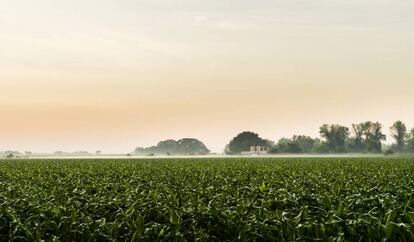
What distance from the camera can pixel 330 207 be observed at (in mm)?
Answer: 10984

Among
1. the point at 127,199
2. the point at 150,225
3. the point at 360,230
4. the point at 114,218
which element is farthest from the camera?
the point at 127,199

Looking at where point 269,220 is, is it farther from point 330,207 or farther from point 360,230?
point 330,207

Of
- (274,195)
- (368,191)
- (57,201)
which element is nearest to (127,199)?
(57,201)

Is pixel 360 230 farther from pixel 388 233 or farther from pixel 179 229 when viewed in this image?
pixel 179 229

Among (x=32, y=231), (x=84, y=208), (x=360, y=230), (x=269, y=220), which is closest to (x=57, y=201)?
(x=84, y=208)

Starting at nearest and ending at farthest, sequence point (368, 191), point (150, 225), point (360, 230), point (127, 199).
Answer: point (360, 230)
point (150, 225)
point (127, 199)
point (368, 191)

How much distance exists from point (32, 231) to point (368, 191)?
8.55 m

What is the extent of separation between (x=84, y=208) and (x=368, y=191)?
7.25m

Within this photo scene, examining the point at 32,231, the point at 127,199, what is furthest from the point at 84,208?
the point at 32,231

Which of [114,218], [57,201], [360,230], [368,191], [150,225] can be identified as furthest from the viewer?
[368,191]

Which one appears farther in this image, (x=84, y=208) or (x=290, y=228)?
(x=84, y=208)

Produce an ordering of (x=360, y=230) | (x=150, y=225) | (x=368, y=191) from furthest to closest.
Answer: (x=368, y=191), (x=150, y=225), (x=360, y=230)

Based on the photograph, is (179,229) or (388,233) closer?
(388,233)

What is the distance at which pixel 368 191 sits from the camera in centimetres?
1378
